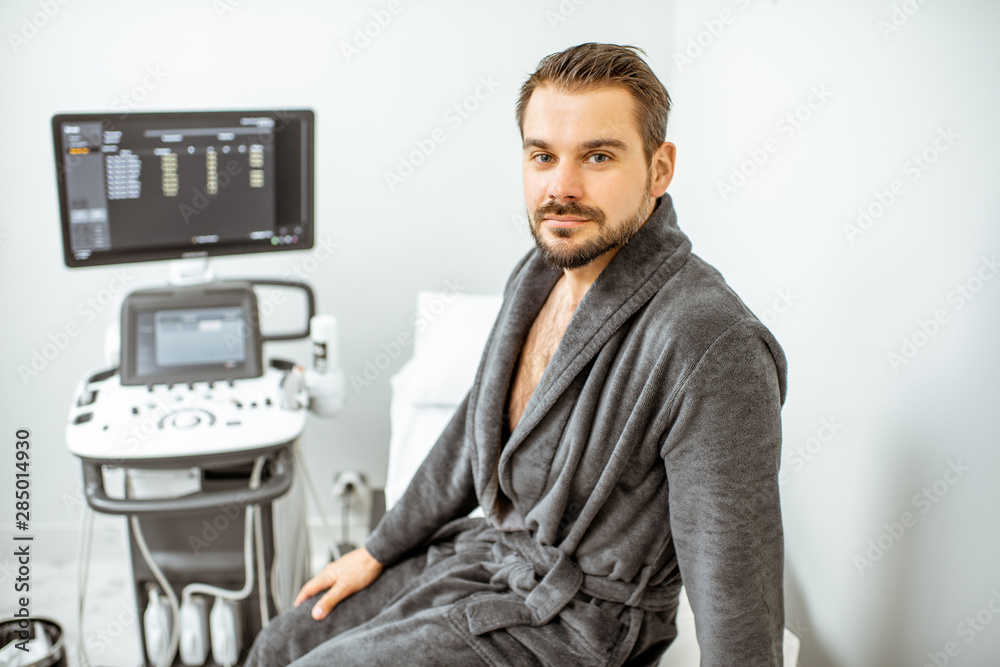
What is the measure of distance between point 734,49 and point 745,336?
3.60ft

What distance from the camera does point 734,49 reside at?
5.91 feet

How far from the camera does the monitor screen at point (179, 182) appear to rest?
1599 mm

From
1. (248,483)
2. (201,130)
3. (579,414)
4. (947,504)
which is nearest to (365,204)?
(201,130)

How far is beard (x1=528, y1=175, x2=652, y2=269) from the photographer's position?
3.67ft

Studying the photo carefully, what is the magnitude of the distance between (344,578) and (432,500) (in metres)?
0.21

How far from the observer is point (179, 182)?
1.67 meters

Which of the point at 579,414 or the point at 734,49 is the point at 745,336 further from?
the point at 734,49
